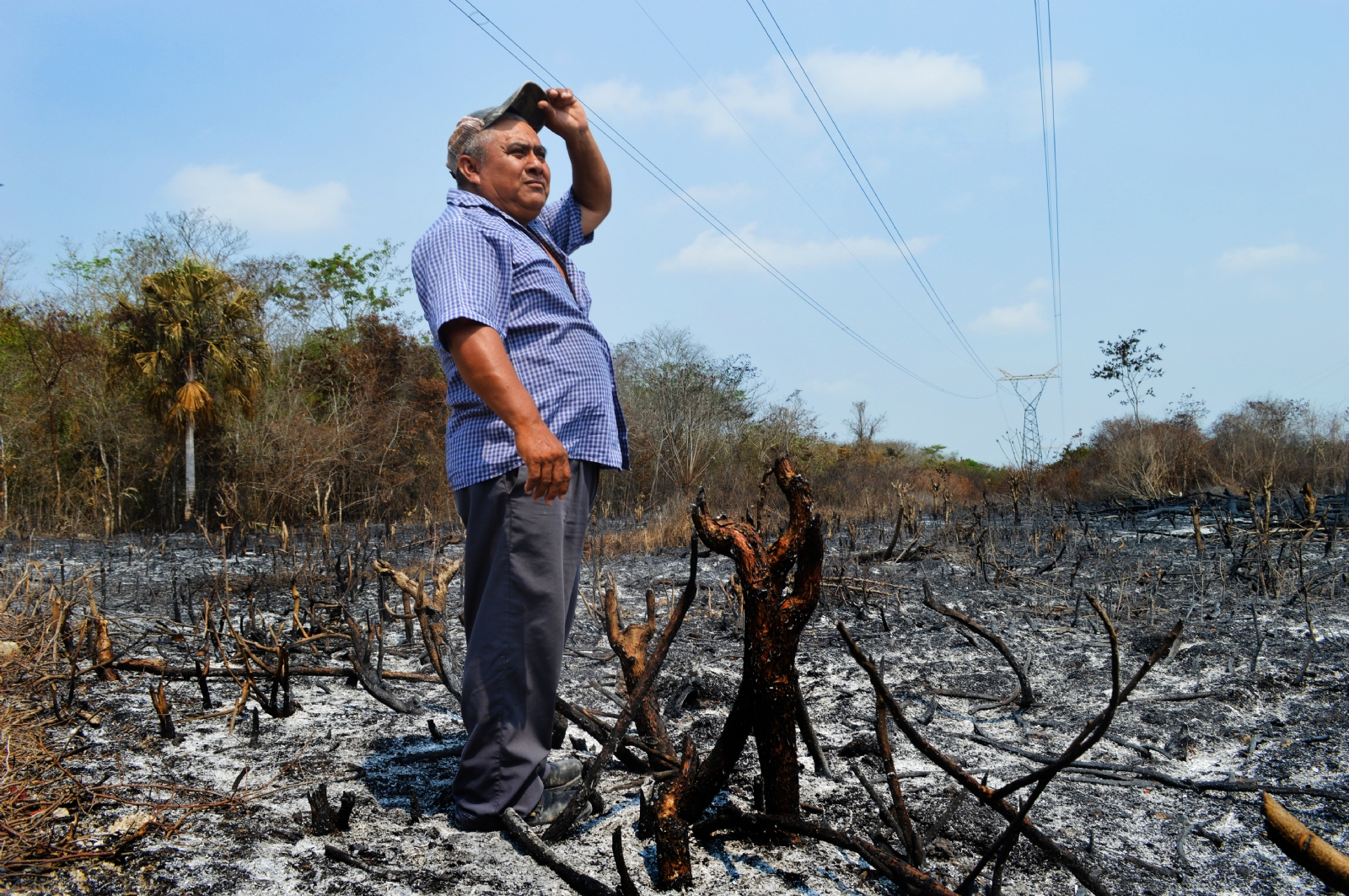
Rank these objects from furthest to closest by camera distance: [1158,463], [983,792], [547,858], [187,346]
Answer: [187,346], [1158,463], [547,858], [983,792]

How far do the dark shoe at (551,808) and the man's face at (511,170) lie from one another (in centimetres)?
159

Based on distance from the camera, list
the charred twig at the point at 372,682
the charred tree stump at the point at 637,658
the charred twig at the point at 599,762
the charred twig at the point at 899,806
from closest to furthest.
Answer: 1. the charred twig at the point at 899,806
2. the charred twig at the point at 599,762
3. the charred tree stump at the point at 637,658
4. the charred twig at the point at 372,682

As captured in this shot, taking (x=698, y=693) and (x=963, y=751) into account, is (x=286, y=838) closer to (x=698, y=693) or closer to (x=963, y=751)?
(x=698, y=693)

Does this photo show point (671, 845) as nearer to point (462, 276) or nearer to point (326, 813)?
point (326, 813)

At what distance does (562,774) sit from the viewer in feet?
7.19

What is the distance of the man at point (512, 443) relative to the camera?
1905mm

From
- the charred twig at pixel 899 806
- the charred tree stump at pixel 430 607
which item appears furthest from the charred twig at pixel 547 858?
the charred tree stump at pixel 430 607

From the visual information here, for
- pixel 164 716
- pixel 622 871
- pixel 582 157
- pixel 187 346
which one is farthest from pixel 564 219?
pixel 187 346

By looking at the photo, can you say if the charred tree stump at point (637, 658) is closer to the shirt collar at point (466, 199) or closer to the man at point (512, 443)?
the man at point (512, 443)

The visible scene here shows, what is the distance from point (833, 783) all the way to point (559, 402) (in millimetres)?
1413

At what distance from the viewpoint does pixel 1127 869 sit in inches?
76.4

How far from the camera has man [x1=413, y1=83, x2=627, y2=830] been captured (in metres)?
1.91

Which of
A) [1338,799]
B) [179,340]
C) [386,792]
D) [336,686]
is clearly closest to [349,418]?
[179,340]

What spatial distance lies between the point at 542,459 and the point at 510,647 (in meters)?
0.50
